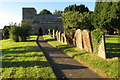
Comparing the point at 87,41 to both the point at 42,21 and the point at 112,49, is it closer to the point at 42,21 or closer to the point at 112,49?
the point at 112,49

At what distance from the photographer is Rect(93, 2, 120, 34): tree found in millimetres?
26448

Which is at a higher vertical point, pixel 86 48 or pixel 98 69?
pixel 86 48

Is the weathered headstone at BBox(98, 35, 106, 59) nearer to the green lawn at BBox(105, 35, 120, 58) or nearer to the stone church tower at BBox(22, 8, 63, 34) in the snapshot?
the green lawn at BBox(105, 35, 120, 58)

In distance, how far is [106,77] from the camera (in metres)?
5.11

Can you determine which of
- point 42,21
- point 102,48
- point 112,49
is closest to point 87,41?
point 102,48

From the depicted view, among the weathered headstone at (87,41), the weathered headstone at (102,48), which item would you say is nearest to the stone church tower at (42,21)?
the weathered headstone at (87,41)

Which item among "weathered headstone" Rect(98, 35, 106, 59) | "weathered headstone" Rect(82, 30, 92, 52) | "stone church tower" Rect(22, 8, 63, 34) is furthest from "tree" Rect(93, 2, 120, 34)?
"weathered headstone" Rect(98, 35, 106, 59)

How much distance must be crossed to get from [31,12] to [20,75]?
181ft

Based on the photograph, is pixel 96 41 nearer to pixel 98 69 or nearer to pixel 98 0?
pixel 98 69

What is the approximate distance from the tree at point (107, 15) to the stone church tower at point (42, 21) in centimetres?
1816

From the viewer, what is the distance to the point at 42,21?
51781 mm

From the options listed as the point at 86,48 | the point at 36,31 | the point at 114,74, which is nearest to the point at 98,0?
the point at 36,31

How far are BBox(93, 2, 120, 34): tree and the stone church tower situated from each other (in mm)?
18163

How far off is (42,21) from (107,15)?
29.9 m
